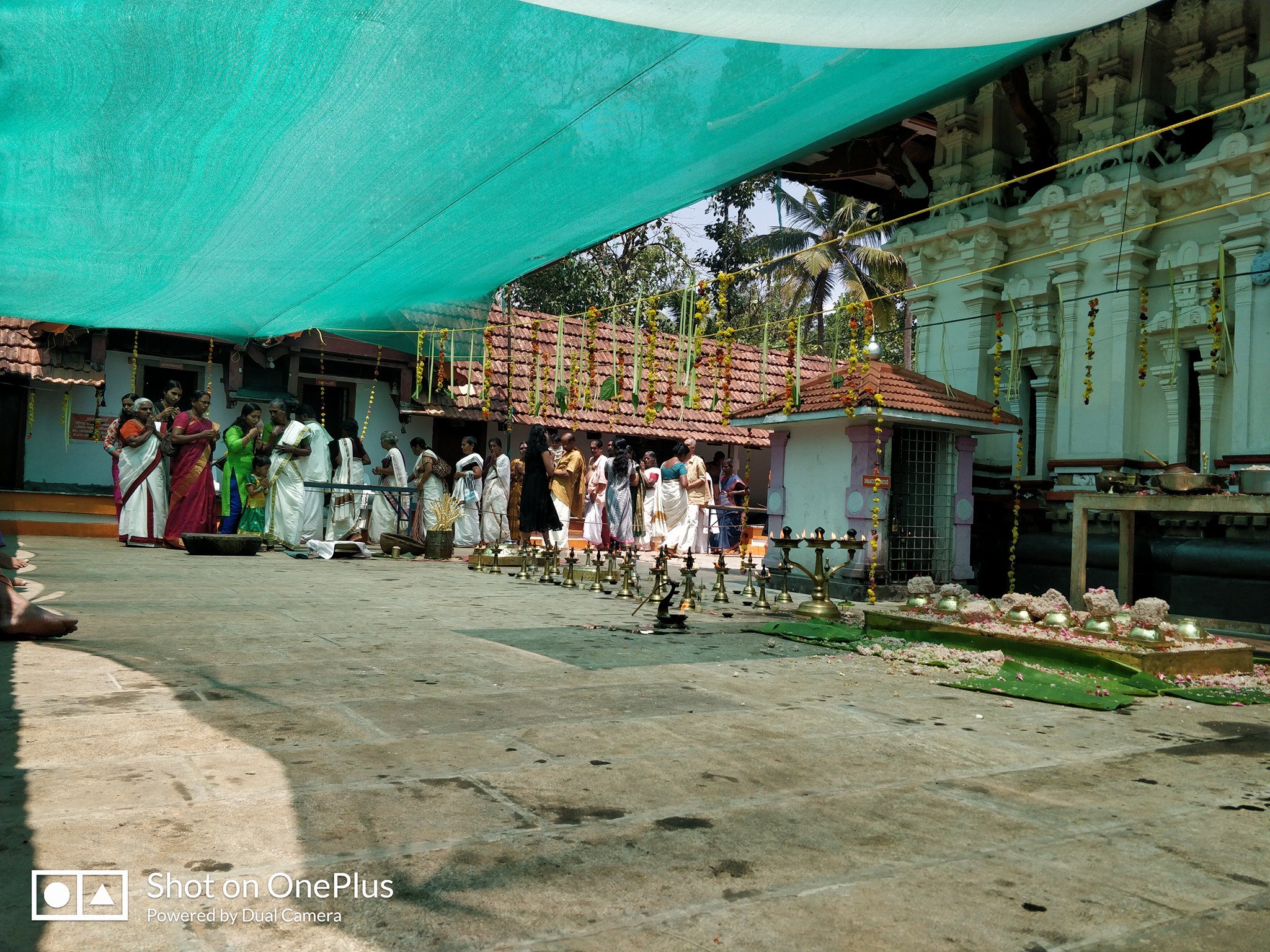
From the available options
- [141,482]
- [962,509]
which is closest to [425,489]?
[141,482]

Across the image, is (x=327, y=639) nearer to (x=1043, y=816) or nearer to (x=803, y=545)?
(x=1043, y=816)

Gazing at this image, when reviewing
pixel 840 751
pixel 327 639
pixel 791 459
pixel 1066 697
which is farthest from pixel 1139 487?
pixel 327 639

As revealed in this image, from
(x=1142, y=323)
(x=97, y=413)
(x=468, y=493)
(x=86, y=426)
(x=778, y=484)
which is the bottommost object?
(x=468, y=493)

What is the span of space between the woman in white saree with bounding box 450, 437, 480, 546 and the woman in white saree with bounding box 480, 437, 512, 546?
0.15 m

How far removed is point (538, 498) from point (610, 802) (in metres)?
10.9

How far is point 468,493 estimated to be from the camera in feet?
52.6

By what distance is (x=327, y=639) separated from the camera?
6059mm

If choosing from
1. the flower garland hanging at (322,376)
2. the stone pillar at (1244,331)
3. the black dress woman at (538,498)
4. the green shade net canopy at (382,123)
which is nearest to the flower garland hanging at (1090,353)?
the stone pillar at (1244,331)

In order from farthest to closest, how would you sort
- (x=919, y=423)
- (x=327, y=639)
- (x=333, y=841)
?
(x=919, y=423), (x=327, y=639), (x=333, y=841)

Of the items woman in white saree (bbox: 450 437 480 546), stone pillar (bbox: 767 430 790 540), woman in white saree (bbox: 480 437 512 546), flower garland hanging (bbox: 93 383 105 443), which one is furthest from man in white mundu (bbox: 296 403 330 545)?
stone pillar (bbox: 767 430 790 540)

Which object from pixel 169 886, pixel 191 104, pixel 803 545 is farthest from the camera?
pixel 803 545

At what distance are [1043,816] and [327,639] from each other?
14.6 ft

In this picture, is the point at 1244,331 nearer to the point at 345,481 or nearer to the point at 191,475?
the point at 345,481

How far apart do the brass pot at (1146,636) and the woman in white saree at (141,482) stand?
12118 mm
